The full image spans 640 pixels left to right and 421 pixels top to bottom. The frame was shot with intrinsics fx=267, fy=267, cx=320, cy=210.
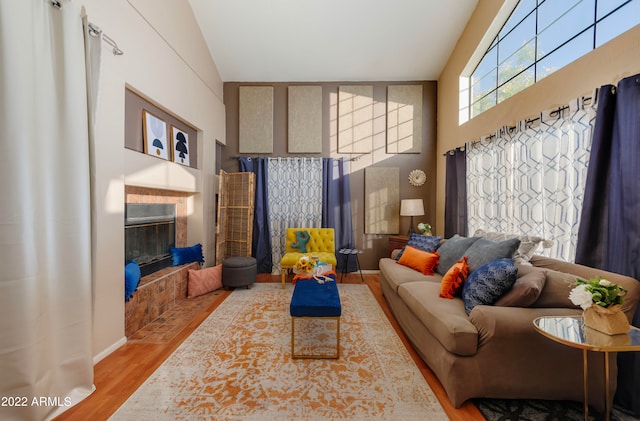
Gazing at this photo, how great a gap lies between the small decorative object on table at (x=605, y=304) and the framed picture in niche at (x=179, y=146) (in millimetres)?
4011

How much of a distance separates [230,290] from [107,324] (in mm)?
1744

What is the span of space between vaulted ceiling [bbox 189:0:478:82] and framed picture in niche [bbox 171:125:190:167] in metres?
1.79

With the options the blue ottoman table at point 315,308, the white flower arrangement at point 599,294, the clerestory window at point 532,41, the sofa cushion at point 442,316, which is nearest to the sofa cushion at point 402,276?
the sofa cushion at point 442,316

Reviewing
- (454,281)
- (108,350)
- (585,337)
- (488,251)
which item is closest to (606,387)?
(585,337)

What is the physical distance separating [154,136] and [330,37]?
2979mm

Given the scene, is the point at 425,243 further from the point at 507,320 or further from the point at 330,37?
the point at 330,37

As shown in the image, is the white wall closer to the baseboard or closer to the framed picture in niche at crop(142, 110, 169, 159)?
the baseboard

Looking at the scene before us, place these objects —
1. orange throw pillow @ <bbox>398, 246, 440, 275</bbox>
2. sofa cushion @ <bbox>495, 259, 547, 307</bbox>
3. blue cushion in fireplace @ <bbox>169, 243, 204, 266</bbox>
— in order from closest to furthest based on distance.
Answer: sofa cushion @ <bbox>495, 259, 547, 307</bbox> < orange throw pillow @ <bbox>398, 246, 440, 275</bbox> < blue cushion in fireplace @ <bbox>169, 243, 204, 266</bbox>

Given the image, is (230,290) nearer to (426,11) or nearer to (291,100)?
(291,100)

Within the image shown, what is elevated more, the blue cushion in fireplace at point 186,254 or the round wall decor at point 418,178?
the round wall decor at point 418,178

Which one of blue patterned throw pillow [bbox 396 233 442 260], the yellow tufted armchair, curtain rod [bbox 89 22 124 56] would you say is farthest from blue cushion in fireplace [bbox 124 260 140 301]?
blue patterned throw pillow [bbox 396 233 442 260]

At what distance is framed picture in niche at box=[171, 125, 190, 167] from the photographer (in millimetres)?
3436

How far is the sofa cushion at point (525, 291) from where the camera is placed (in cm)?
174

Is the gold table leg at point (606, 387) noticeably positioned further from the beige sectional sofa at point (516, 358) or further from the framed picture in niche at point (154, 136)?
the framed picture in niche at point (154, 136)
